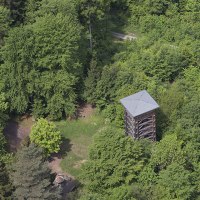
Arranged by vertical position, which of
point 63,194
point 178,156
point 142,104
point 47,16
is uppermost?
point 47,16

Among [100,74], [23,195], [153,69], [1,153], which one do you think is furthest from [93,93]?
[23,195]

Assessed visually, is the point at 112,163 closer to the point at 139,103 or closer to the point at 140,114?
the point at 140,114

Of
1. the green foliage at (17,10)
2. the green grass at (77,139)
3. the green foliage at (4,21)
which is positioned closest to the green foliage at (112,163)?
the green grass at (77,139)

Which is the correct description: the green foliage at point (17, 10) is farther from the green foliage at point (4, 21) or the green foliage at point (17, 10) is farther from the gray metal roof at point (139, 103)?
the gray metal roof at point (139, 103)

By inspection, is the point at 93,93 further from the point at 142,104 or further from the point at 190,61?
the point at 190,61

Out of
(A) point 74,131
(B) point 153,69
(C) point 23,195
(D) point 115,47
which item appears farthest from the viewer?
(D) point 115,47

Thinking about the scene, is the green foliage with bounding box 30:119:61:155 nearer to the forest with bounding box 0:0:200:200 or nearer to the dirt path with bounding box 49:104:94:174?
the forest with bounding box 0:0:200:200

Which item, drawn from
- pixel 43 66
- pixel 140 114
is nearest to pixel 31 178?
pixel 140 114
